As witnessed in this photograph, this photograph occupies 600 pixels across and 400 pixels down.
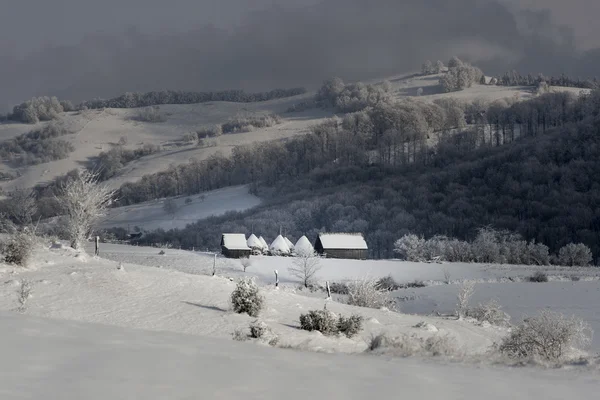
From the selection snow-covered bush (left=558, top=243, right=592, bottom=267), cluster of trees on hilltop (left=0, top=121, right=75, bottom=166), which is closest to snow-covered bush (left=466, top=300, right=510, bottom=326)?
snow-covered bush (left=558, top=243, right=592, bottom=267)

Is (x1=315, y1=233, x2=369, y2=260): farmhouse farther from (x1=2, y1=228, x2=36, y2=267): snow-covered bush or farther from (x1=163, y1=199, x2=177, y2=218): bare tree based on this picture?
(x1=163, y1=199, x2=177, y2=218): bare tree

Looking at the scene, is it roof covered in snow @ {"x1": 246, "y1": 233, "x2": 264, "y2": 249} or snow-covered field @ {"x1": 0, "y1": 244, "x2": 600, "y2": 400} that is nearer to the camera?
snow-covered field @ {"x1": 0, "y1": 244, "x2": 600, "y2": 400}

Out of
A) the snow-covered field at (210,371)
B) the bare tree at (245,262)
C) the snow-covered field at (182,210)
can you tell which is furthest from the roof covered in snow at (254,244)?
the snow-covered field at (210,371)

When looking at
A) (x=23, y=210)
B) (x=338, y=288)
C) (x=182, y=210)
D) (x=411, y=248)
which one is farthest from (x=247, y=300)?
(x=182, y=210)

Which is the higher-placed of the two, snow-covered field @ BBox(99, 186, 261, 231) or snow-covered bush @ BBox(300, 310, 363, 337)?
snow-covered field @ BBox(99, 186, 261, 231)

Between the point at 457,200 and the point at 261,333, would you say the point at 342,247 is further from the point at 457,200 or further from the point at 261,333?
the point at 261,333

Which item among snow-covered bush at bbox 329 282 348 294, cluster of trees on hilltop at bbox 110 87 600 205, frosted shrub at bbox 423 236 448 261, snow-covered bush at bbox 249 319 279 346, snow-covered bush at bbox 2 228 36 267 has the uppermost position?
Answer: cluster of trees on hilltop at bbox 110 87 600 205

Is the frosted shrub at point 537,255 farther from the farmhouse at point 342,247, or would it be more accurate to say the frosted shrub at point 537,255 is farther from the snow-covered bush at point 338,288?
the snow-covered bush at point 338,288
